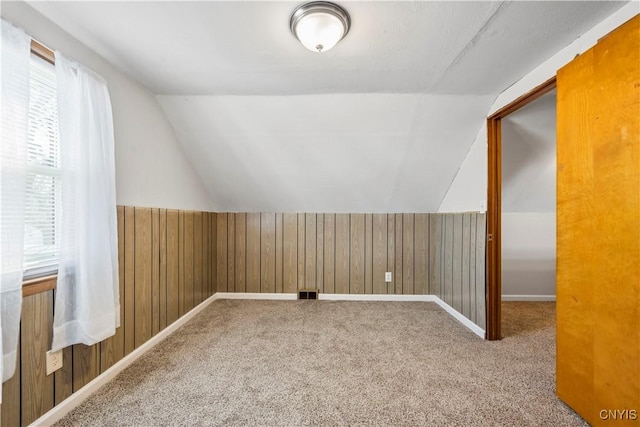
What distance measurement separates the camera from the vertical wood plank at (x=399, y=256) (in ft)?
10.8

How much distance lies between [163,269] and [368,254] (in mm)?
2164

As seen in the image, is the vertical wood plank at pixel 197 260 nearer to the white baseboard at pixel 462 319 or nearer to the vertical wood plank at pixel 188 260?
the vertical wood plank at pixel 188 260

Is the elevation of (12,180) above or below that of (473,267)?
above

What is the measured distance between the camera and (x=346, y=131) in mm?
2438

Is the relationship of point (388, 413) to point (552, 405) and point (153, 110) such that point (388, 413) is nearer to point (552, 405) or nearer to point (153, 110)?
point (552, 405)

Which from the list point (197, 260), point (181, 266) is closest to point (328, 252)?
point (197, 260)

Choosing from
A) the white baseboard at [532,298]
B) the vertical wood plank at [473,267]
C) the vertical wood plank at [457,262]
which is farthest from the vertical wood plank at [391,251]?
the white baseboard at [532,298]

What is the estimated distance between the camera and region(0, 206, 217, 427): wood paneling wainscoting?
4.03ft

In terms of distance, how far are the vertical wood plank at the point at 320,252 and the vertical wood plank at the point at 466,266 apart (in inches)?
59.9

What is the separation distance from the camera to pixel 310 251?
3.33 meters

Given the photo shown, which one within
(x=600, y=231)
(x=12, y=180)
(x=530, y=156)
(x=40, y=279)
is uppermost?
(x=530, y=156)

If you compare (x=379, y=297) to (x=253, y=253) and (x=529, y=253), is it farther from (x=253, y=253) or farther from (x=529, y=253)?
(x=529, y=253)

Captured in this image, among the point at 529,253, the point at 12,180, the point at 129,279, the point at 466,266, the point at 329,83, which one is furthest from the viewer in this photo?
the point at 529,253

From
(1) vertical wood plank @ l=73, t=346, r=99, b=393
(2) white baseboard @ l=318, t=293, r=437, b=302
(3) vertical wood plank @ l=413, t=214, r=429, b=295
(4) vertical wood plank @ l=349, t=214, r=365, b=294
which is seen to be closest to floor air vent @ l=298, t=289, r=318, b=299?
(2) white baseboard @ l=318, t=293, r=437, b=302
